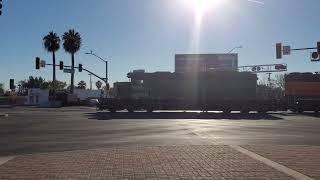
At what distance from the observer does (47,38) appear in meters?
103

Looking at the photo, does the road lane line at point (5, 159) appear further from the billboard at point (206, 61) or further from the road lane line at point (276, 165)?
the billboard at point (206, 61)

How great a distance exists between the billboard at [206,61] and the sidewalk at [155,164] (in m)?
94.6

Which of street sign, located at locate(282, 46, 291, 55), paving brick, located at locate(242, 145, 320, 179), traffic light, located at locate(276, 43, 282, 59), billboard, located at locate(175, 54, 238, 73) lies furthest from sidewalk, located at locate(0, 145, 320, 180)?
billboard, located at locate(175, 54, 238, 73)

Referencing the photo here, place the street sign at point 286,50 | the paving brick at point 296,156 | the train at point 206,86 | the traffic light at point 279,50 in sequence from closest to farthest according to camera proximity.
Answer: the paving brick at point 296,156 < the traffic light at point 279,50 < the street sign at point 286,50 < the train at point 206,86

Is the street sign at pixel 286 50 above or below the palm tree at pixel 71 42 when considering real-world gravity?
below

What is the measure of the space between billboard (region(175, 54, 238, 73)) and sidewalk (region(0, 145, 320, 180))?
9458cm

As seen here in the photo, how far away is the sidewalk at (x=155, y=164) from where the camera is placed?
11.8m

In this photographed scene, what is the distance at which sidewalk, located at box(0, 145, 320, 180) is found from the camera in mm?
11789

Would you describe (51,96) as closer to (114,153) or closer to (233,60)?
(233,60)

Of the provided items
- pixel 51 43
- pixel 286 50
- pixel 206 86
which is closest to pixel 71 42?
pixel 51 43

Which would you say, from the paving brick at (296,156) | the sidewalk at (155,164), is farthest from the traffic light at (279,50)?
the sidewalk at (155,164)

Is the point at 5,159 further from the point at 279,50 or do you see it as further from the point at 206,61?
the point at 206,61

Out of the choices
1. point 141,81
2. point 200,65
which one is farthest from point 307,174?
point 200,65

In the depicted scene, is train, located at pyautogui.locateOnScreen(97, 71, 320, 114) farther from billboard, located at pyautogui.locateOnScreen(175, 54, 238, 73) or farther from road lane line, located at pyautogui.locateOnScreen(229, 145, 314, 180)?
road lane line, located at pyautogui.locateOnScreen(229, 145, 314, 180)
